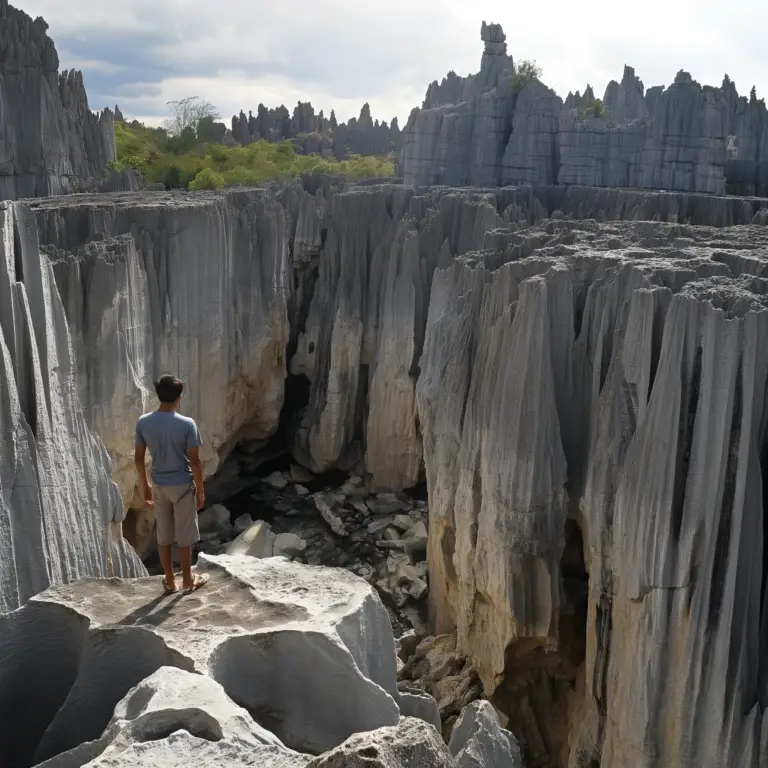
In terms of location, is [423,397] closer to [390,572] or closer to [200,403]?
[390,572]

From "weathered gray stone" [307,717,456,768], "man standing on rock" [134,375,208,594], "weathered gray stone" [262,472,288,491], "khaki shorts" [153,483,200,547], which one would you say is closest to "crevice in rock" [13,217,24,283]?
"man standing on rock" [134,375,208,594]

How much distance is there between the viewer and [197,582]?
4270 mm

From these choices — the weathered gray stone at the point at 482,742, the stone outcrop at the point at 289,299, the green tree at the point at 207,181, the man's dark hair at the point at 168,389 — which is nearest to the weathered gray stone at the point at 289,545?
the stone outcrop at the point at 289,299

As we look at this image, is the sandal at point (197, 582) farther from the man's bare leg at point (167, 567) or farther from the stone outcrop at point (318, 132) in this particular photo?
the stone outcrop at point (318, 132)

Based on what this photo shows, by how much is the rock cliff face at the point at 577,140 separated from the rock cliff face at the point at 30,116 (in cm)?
856

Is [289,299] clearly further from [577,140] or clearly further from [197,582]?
[197,582]

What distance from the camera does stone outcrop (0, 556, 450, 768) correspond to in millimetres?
3672

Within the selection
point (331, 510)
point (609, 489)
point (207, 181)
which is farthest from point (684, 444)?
point (207, 181)

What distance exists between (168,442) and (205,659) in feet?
3.88

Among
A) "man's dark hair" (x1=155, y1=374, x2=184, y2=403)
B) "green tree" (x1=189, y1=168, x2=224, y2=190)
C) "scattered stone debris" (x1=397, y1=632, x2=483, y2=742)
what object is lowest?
"scattered stone debris" (x1=397, y1=632, x2=483, y2=742)

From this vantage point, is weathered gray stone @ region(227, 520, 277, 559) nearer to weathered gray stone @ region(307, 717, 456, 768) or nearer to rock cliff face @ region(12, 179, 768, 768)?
rock cliff face @ region(12, 179, 768, 768)

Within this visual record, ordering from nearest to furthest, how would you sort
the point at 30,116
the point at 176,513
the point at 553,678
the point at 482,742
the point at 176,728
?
1. the point at 176,728
2. the point at 482,742
3. the point at 176,513
4. the point at 553,678
5. the point at 30,116

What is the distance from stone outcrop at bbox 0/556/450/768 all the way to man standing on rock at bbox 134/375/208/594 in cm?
22

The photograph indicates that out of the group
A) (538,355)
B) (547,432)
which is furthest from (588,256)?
(547,432)
